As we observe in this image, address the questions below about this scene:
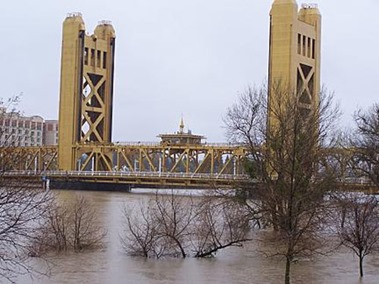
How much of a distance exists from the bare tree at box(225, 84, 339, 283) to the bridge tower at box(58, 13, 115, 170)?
2359 inches

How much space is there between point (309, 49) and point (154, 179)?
22.2m

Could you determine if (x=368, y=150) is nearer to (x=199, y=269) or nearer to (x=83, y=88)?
(x=199, y=269)

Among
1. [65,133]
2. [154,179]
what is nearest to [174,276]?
[154,179]

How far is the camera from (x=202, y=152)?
89.6 m

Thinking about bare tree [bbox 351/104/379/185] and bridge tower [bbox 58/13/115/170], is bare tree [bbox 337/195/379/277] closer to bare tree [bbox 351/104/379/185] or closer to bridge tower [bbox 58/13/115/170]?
bare tree [bbox 351/104/379/185]

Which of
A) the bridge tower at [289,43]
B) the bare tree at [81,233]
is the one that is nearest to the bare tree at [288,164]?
the bare tree at [81,233]

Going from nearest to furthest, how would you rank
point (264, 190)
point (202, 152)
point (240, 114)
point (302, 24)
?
point (264, 190) → point (240, 114) → point (302, 24) → point (202, 152)

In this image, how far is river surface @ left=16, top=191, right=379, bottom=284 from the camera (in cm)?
2489

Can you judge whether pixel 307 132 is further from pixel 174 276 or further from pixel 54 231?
pixel 54 231

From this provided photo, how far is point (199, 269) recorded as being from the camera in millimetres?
27078

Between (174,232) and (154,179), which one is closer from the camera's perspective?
(174,232)

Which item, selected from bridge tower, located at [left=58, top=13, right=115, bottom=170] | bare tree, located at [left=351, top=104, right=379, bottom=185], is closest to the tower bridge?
bridge tower, located at [left=58, top=13, right=115, bottom=170]

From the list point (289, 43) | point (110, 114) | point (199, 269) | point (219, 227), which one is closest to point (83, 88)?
point (110, 114)

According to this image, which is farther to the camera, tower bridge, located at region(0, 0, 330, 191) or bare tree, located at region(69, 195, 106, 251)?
tower bridge, located at region(0, 0, 330, 191)
